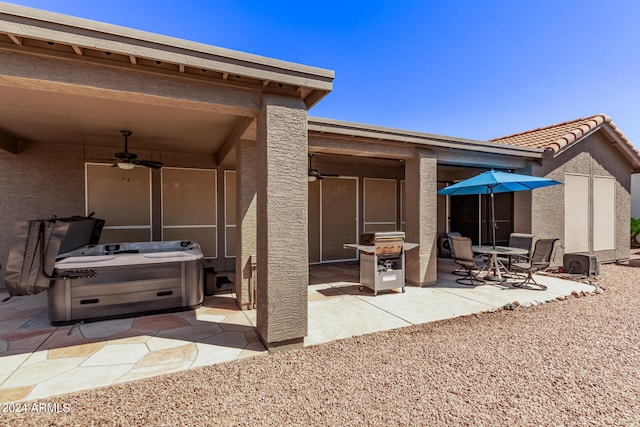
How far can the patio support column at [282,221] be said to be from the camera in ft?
10.5

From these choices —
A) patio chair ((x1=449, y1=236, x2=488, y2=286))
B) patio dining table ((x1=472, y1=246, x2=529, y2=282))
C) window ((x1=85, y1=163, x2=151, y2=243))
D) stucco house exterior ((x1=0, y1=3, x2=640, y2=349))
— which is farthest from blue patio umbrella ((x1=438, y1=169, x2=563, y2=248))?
window ((x1=85, y1=163, x2=151, y2=243))

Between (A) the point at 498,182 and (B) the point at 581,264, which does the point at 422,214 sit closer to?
(A) the point at 498,182

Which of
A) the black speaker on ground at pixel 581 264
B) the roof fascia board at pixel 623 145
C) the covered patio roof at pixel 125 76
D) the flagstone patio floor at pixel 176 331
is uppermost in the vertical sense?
the roof fascia board at pixel 623 145

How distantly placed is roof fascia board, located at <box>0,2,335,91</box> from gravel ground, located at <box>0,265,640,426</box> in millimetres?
3043

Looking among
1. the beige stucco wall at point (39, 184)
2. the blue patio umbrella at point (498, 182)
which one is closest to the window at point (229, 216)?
the beige stucco wall at point (39, 184)

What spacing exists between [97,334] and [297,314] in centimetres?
271

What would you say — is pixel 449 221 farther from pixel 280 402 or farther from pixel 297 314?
pixel 280 402

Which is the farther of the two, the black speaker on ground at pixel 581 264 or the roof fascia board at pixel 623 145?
the roof fascia board at pixel 623 145

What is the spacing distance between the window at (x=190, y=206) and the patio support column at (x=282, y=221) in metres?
4.64

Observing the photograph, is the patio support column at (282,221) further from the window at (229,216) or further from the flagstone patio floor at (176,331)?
the window at (229,216)

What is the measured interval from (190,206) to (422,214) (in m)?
5.72

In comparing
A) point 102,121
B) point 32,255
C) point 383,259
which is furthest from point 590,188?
point 32,255

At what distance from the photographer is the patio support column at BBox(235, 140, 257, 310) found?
15.2 feet

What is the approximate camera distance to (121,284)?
422cm
